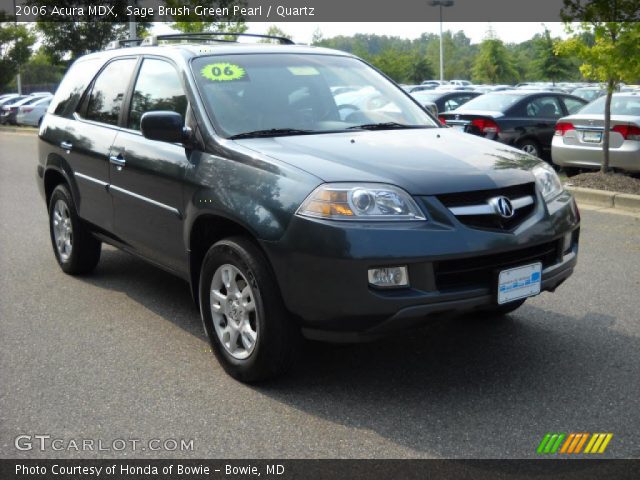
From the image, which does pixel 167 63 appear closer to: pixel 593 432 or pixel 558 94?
pixel 593 432

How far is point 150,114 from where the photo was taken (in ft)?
15.0

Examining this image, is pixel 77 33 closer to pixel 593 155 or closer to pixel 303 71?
pixel 593 155

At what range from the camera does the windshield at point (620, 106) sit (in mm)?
11492

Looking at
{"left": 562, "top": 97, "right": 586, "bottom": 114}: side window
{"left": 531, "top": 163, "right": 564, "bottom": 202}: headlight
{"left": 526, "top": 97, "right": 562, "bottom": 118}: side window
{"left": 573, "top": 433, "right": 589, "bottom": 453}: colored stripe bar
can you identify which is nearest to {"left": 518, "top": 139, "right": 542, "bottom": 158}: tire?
{"left": 526, "top": 97, "right": 562, "bottom": 118}: side window

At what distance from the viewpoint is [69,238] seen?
6676 mm

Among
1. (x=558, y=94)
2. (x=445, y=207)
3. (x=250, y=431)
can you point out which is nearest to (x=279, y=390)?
(x=250, y=431)

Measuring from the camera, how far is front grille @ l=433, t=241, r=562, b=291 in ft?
12.8

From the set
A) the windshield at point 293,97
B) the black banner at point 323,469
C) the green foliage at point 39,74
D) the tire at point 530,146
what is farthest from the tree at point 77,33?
the green foliage at point 39,74

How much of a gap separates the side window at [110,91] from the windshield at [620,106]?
7895mm

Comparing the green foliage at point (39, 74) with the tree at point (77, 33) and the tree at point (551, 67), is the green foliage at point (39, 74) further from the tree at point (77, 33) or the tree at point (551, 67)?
the tree at point (77, 33)

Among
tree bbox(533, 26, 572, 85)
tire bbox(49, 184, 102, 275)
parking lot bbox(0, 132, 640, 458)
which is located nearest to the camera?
parking lot bbox(0, 132, 640, 458)

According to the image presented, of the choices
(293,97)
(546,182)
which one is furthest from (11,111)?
(546,182)

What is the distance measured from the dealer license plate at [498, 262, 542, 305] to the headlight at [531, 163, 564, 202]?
19.5 inches

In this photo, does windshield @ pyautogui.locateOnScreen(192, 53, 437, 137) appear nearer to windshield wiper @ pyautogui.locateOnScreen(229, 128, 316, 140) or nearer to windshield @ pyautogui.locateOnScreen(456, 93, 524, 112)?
windshield wiper @ pyautogui.locateOnScreen(229, 128, 316, 140)
